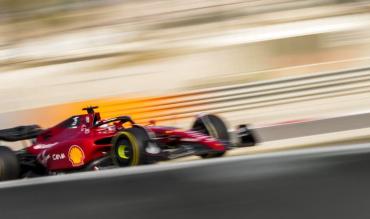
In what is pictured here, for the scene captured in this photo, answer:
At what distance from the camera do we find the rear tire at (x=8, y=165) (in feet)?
24.3

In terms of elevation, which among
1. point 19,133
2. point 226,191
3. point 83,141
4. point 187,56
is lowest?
point 226,191

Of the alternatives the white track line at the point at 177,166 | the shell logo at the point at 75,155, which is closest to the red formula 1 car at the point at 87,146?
the shell logo at the point at 75,155

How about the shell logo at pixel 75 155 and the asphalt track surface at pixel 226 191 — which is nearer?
the asphalt track surface at pixel 226 191

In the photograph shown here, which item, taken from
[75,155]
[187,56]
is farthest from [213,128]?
[187,56]

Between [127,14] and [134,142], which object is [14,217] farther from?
[127,14]

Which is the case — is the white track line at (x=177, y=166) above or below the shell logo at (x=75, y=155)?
above

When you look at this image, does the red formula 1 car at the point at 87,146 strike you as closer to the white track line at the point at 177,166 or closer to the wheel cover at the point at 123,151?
the wheel cover at the point at 123,151

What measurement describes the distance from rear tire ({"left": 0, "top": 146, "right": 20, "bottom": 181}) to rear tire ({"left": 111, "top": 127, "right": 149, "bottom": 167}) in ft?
3.48

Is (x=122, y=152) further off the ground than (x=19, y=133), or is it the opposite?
(x=19, y=133)

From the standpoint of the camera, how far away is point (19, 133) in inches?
336

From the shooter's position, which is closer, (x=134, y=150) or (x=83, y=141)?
(x=134, y=150)

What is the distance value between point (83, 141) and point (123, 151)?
72 centimetres

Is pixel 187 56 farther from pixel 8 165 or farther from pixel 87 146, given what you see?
pixel 8 165

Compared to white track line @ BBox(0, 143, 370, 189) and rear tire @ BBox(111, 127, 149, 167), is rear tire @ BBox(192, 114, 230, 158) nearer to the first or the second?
rear tire @ BBox(111, 127, 149, 167)
